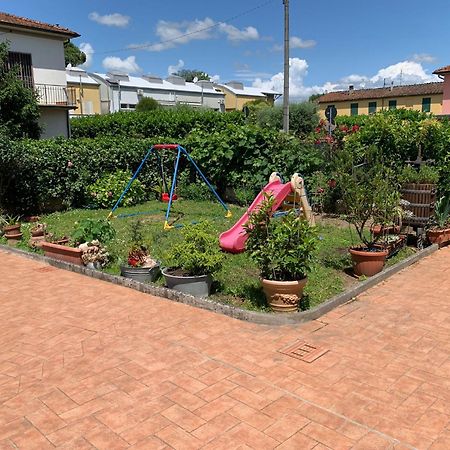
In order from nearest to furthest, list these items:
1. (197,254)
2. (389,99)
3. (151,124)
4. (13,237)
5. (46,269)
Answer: (197,254)
(46,269)
(13,237)
(151,124)
(389,99)

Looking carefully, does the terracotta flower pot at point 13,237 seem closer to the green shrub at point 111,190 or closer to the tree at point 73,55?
the green shrub at point 111,190

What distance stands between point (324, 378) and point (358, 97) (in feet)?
Answer: 183

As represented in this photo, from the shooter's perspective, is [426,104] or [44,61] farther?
[426,104]


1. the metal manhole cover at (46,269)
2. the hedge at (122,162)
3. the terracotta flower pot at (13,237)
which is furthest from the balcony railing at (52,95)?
the metal manhole cover at (46,269)

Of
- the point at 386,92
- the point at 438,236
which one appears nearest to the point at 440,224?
the point at 438,236

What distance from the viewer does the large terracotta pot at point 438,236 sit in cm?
861

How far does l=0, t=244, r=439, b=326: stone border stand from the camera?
5254mm

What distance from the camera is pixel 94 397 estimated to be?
12.5ft

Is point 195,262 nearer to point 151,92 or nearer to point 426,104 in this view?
point 151,92

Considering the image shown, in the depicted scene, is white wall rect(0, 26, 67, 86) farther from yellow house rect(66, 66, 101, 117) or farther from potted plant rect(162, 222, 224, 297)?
potted plant rect(162, 222, 224, 297)

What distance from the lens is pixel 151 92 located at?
4953 centimetres

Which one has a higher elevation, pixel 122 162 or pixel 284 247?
pixel 122 162

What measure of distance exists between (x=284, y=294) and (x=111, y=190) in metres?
9.18

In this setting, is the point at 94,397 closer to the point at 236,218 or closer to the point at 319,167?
the point at 236,218
